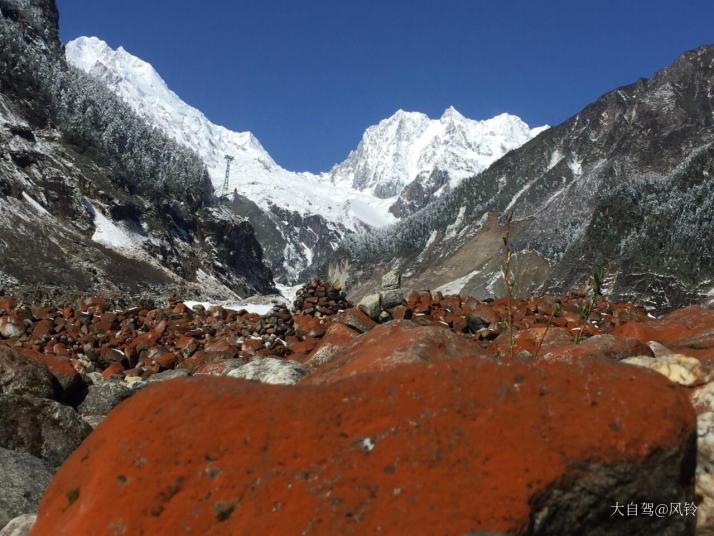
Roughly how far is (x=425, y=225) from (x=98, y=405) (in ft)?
575

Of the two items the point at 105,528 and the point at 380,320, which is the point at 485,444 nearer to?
the point at 105,528

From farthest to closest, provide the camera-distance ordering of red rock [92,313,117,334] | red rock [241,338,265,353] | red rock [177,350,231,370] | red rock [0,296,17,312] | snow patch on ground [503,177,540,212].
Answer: snow patch on ground [503,177,540,212]
red rock [0,296,17,312]
red rock [92,313,117,334]
red rock [241,338,265,353]
red rock [177,350,231,370]

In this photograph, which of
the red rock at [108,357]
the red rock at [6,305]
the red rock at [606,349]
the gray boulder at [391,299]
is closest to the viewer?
the red rock at [606,349]

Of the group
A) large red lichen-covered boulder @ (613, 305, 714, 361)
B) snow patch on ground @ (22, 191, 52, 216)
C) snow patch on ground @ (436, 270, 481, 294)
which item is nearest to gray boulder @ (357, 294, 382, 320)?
large red lichen-covered boulder @ (613, 305, 714, 361)

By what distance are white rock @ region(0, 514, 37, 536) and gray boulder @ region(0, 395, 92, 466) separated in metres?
2.93

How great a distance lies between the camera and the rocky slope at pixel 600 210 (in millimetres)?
76375

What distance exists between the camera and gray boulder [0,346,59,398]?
9.80 m

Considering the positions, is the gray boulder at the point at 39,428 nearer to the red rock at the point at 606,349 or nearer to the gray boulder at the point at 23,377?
the gray boulder at the point at 23,377

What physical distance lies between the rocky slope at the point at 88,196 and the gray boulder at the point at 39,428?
119 feet

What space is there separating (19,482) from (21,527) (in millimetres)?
1943

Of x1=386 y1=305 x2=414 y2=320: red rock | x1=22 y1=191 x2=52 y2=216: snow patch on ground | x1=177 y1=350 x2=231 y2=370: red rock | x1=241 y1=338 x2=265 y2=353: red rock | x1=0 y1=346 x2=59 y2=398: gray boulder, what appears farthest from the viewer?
x1=22 y1=191 x2=52 y2=216: snow patch on ground

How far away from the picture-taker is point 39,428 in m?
8.27

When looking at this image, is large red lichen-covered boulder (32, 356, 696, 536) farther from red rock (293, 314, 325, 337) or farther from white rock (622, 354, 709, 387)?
red rock (293, 314, 325, 337)

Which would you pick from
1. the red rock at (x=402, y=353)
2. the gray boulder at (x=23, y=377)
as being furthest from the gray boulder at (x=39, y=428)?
the red rock at (x=402, y=353)
